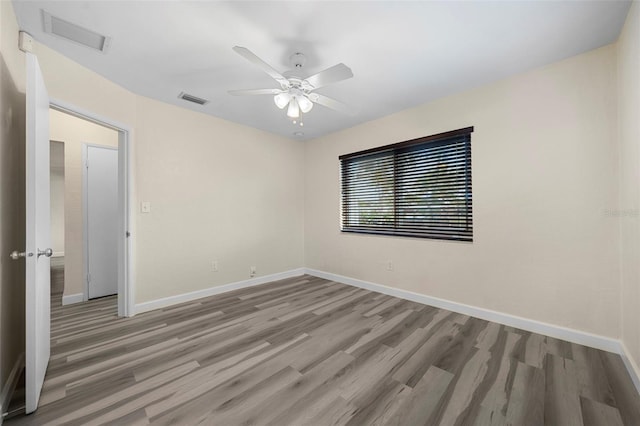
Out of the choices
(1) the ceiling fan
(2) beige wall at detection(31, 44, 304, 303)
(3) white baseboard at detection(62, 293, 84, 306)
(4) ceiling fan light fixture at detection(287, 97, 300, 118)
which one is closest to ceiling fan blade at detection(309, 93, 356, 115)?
(1) the ceiling fan

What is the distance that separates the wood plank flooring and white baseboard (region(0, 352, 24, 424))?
0.51ft

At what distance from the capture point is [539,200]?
7.79 feet

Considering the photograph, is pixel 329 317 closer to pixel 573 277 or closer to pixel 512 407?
pixel 512 407

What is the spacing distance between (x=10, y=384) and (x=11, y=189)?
4.09ft

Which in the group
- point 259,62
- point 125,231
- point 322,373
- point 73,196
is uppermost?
point 259,62

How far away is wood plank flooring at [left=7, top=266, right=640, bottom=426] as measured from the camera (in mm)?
1440

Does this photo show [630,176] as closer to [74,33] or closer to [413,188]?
[413,188]

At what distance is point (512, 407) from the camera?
4.86ft

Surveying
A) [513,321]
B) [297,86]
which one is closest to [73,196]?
[297,86]

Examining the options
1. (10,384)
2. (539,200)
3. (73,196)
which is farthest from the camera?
(73,196)

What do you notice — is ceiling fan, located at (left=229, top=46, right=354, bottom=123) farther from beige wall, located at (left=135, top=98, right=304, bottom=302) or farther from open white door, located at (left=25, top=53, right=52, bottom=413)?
beige wall, located at (left=135, top=98, right=304, bottom=302)

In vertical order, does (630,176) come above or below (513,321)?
above

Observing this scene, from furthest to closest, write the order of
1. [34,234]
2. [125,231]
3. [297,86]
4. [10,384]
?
[125,231] → [297,86] → [10,384] → [34,234]

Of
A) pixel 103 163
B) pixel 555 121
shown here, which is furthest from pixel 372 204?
pixel 103 163
